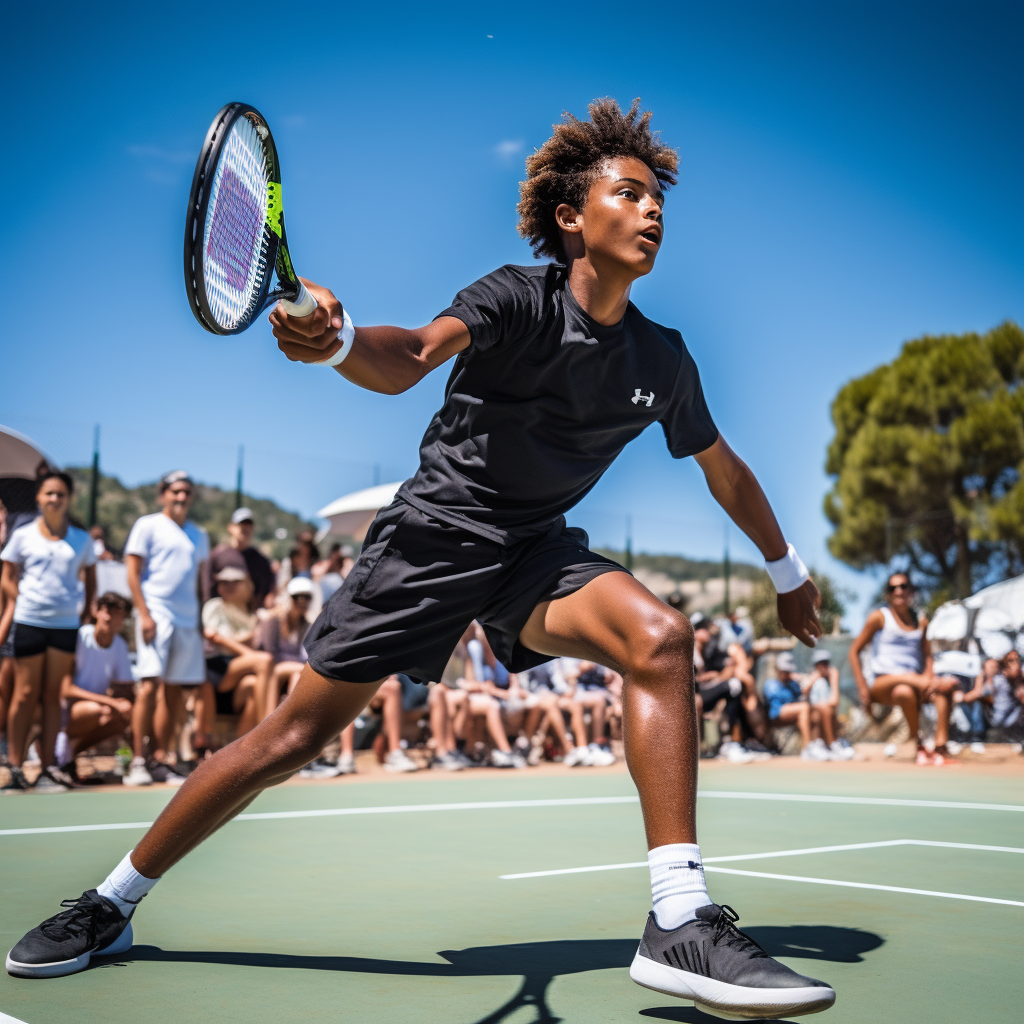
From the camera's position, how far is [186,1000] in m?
2.44

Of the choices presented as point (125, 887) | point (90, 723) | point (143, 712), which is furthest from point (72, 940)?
point (90, 723)

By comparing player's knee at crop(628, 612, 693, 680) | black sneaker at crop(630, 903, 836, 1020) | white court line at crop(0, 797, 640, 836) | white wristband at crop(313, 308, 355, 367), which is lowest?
white court line at crop(0, 797, 640, 836)

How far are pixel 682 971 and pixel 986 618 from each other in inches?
530

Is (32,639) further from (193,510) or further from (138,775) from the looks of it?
(193,510)

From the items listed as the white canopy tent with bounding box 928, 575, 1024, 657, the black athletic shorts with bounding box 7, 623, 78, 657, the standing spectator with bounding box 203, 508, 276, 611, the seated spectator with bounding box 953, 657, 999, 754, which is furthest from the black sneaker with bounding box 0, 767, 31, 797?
the white canopy tent with bounding box 928, 575, 1024, 657

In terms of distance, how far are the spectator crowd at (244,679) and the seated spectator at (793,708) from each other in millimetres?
18

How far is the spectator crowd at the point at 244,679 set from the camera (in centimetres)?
744

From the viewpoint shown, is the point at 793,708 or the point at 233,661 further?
the point at 793,708

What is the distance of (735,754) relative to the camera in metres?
11.7

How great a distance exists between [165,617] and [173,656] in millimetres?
265

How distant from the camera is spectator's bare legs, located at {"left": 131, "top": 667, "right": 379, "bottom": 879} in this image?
274cm

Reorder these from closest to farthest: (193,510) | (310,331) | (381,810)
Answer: (310,331) < (381,810) < (193,510)

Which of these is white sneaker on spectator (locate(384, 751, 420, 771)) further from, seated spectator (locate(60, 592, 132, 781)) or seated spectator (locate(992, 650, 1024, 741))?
seated spectator (locate(992, 650, 1024, 741))

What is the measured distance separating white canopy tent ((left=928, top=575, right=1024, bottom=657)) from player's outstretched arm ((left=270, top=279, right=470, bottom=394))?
43.1 ft
